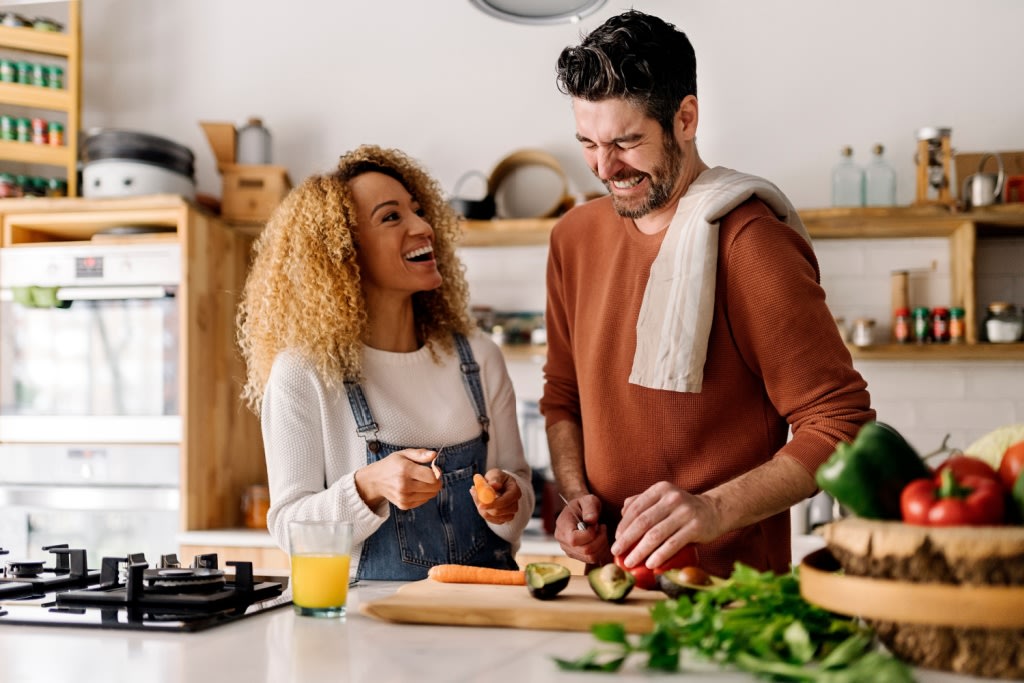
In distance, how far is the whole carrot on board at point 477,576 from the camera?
5.24 ft

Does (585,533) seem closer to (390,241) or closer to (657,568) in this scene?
(657,568)

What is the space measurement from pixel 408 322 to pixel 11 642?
1167 millimetres

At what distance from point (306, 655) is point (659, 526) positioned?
0.58 meters

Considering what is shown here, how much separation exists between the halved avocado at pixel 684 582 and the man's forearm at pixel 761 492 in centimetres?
28

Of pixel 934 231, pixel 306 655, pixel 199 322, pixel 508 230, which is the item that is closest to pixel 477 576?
pixel 306 655

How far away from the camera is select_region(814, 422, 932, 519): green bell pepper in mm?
1133

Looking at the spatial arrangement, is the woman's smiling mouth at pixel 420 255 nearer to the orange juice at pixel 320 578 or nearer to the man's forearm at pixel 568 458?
the man's forearm at pixel 568 458

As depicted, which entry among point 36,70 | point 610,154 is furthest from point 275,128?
point 610,154

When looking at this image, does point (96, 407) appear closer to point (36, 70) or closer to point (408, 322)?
point (36, 70)

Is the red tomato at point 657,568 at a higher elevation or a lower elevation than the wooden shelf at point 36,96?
lower

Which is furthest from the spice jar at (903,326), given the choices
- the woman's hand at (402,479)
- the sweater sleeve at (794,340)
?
the woman's hand at (402,479)

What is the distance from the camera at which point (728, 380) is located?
1.94 m

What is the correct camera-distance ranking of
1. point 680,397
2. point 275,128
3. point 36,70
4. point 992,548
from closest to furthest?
point 992,548 < point 680,397 < point 36,70 < point 275,128

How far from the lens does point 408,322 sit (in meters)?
2.34
